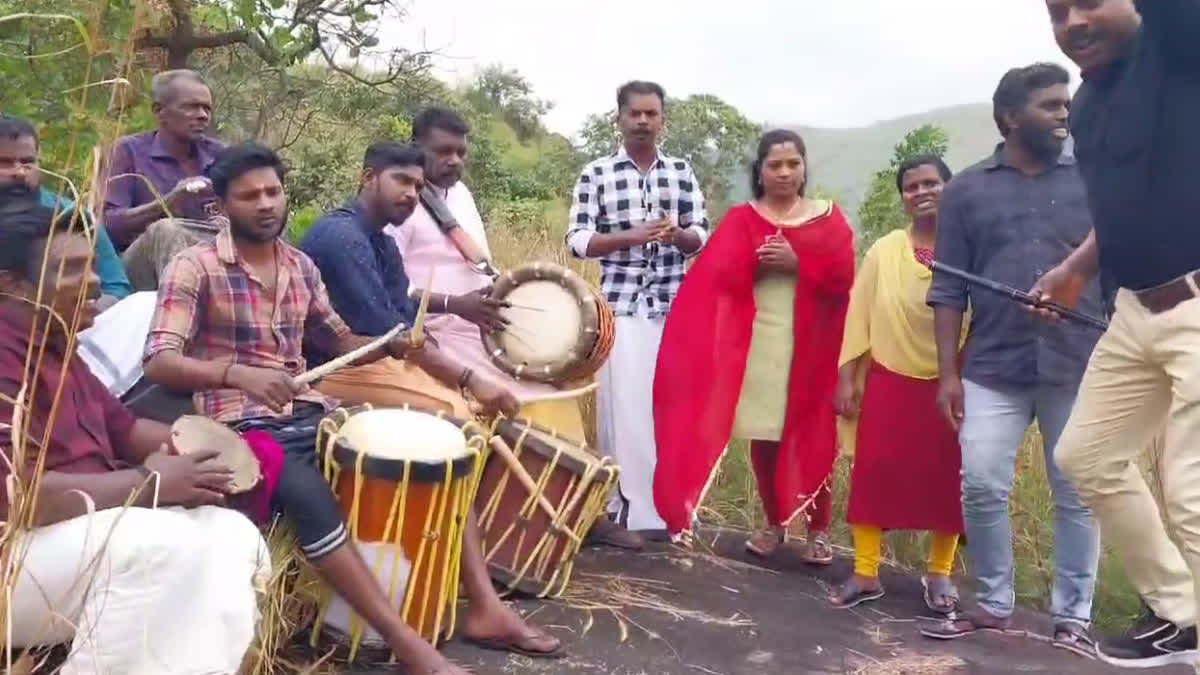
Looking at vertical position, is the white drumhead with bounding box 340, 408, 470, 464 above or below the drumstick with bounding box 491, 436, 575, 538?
above

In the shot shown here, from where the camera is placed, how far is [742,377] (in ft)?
16.4

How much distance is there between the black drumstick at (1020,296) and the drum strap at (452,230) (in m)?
1.75

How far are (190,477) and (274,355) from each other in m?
0.78

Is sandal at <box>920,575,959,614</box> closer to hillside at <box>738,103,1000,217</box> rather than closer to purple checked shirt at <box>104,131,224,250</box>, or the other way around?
purple checked shirt at <box>104,131,224,250</box>

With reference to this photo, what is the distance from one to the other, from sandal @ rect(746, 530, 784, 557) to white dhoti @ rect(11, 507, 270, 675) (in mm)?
2877

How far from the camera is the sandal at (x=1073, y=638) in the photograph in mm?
4238

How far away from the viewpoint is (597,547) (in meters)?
5.09

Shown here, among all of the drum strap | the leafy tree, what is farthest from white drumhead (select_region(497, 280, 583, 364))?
the leafy tree

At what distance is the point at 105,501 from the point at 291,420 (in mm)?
916

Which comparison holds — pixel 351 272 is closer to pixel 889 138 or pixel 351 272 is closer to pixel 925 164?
pixel 925 164

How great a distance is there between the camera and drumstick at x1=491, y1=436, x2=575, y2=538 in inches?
162

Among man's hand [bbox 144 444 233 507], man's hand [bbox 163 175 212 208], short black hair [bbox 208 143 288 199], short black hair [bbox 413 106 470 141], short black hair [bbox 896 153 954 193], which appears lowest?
man's hand [bbox 144 444 233 507]

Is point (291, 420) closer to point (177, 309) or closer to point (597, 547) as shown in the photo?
point (177, 309)

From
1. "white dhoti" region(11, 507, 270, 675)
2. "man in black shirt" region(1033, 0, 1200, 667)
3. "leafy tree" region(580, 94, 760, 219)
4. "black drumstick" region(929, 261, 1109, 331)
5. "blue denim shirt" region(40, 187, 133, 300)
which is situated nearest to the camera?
"white dhoti" region(11, 507, 270, 675)
